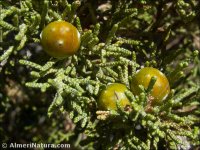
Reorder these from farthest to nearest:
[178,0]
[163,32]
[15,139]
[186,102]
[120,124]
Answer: [15,139], [163,32], [178,0], [186,102], [120,124]

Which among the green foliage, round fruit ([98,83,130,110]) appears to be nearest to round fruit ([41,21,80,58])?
the green foliage

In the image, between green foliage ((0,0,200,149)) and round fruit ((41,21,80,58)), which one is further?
green foliage ((0,0,200,149))

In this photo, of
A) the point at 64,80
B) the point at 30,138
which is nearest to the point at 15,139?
the point at 30,138

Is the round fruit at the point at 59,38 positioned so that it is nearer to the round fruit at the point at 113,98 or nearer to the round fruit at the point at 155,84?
the round fruit at the point at 113,98

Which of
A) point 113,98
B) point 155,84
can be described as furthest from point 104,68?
point 155,84

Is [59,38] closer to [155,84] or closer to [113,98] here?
[113,98]

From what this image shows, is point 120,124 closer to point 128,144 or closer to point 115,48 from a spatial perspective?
point 128,144

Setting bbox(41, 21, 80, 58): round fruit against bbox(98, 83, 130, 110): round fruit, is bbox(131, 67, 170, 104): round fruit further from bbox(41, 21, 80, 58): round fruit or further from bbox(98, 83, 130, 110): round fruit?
bbox(41, 21, 80, 58): round fruit
